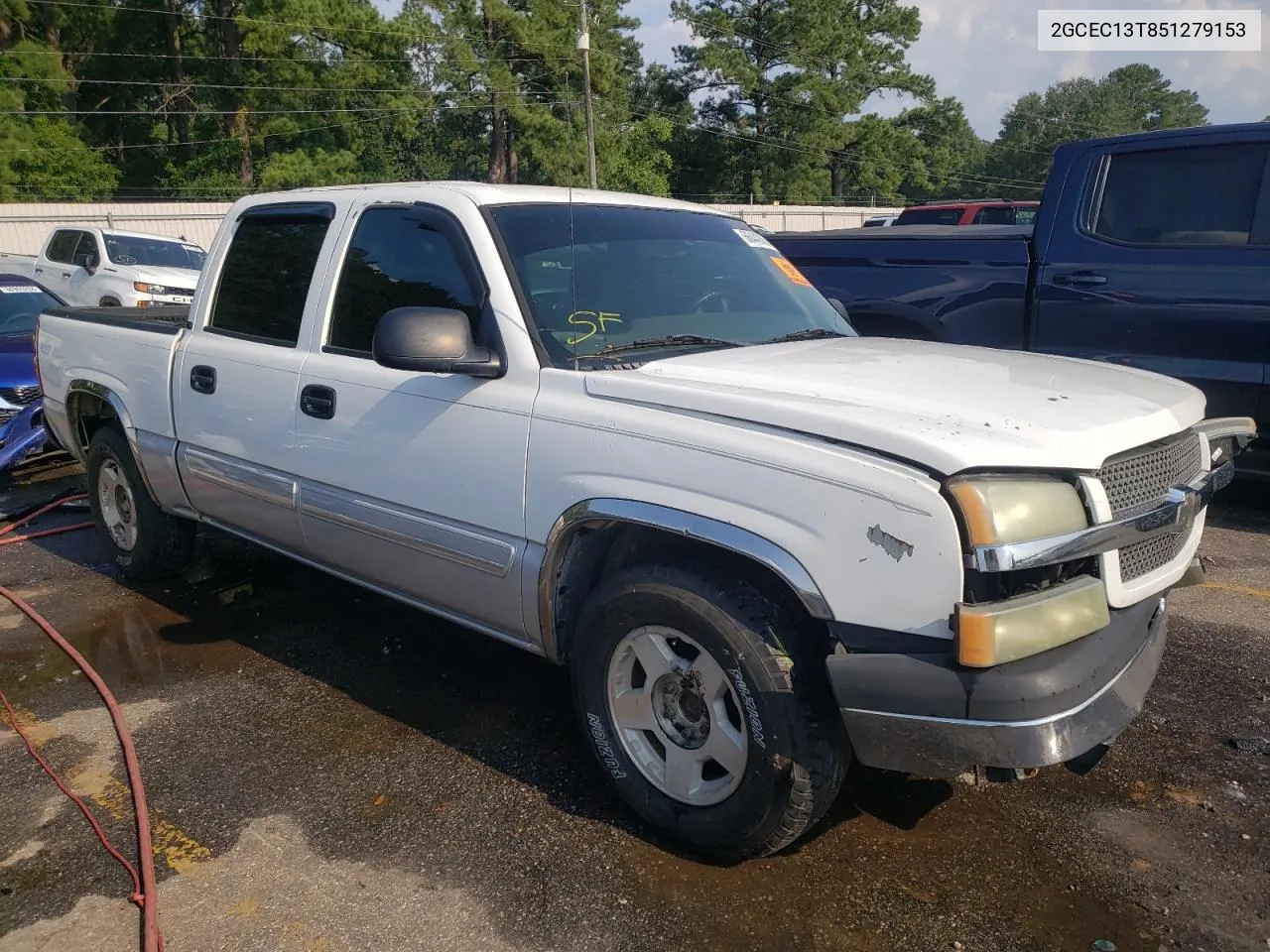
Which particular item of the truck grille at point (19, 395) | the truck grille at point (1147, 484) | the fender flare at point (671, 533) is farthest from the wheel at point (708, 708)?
the truck grille at point (19, 395)

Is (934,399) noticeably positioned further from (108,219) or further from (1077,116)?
(1077,116)

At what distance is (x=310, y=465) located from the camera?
389cm

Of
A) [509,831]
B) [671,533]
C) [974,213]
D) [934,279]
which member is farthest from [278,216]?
[974,213]

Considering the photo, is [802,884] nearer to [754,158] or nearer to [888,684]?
[888,684]

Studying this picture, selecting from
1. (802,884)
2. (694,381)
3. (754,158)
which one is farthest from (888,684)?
(754,158)

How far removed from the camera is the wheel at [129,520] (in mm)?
5180

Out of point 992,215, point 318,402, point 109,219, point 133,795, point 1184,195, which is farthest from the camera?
point 109,219

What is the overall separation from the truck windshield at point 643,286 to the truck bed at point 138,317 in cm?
221

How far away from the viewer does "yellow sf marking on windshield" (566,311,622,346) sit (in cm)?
324

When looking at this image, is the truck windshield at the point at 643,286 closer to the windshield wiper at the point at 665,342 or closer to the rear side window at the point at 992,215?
the windshield wiper at the point at 665,342

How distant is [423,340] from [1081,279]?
4.47m

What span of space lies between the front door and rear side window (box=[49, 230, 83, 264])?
14030 mm

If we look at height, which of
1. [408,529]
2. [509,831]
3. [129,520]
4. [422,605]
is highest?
[408,529]

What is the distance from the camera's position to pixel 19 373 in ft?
26.5
